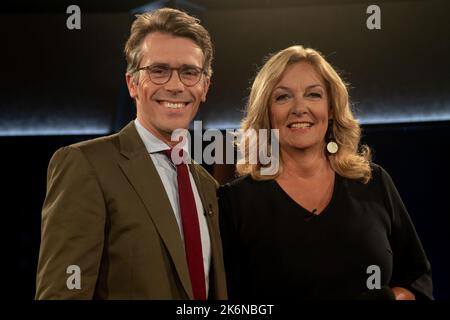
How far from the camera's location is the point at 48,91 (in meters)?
2.15

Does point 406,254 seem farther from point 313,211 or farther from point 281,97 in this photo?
point 281,97

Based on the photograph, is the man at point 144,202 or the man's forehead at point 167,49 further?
the man's forehead at point 167,49

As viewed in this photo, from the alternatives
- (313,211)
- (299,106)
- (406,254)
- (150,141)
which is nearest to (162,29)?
(150,141)

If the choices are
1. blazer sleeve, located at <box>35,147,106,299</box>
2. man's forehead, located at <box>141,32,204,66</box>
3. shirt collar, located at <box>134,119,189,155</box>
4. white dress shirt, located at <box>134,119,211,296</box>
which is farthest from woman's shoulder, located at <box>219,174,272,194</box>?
blazer sleeve, located at <box>35,147,106,299</box>

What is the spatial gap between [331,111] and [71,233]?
96 centimetres

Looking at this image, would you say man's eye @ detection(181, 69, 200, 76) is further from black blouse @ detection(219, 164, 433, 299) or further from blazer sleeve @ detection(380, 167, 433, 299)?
blazer sleeve @ detection(380, 167, 433, 299)

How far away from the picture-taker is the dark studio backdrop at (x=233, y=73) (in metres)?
2.07

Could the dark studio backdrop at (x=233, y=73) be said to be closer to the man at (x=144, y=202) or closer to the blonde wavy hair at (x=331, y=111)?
the blonde wavy hair at (x=331, y=111)

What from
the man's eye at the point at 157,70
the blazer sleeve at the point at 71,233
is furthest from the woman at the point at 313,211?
the blazer sleeve at the point at 71,233

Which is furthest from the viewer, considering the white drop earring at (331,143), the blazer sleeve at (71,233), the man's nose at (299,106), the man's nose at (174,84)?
the white drop earring at (331,143)

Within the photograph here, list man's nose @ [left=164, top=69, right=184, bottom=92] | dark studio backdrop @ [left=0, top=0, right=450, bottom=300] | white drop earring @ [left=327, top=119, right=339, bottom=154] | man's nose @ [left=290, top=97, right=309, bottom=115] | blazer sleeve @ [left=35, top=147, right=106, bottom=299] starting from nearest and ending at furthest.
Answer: blazer sleeve @ [left=35, top=147, right=106, bottom=299], man's nose @ [left=164, top=69, right=184, bottom=92], man's nose @ [left=290, top=97, right=309, bottom=115], white drop earring @ [left=327, top=119, right=339, bottom=154], dark studio backdrop @ [left=0, top=0, right=450, bottom=300]

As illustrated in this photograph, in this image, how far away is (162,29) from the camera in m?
1.62

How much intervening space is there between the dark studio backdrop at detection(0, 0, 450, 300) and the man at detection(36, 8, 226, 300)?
441 millimetres

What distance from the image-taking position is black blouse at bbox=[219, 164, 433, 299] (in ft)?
5.30
